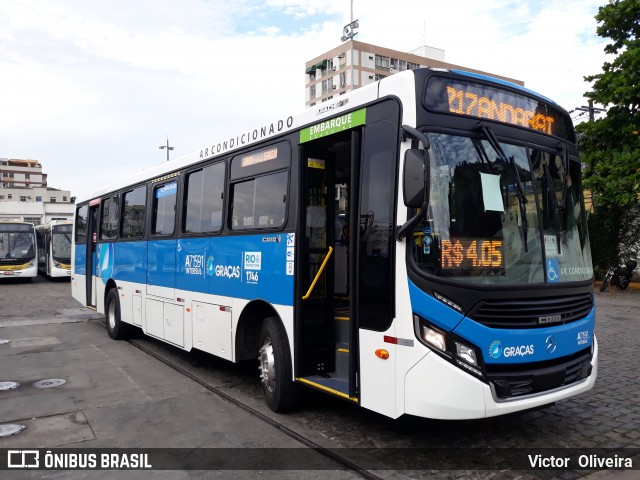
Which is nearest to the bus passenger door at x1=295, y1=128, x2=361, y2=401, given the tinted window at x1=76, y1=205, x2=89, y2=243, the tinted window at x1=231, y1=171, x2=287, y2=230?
the tinted window at x1=231, y1=171, x2=287, y2=230

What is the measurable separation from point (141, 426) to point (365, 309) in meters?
2.83

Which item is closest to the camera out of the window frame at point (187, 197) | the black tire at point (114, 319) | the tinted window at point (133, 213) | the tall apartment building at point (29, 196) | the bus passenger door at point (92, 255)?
the window frame at point (187, 197)

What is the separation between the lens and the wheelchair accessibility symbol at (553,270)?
4520 millimetres

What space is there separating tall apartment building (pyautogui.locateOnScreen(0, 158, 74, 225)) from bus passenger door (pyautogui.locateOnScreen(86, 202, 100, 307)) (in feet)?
135

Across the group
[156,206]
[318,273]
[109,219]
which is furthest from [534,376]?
[109,219]

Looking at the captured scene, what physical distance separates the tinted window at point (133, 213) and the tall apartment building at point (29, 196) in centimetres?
4380

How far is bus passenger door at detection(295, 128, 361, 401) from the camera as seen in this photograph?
5.45 meters

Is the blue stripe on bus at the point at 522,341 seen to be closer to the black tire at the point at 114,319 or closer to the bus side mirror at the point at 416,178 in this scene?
the bus side mirror at the point at 416,178

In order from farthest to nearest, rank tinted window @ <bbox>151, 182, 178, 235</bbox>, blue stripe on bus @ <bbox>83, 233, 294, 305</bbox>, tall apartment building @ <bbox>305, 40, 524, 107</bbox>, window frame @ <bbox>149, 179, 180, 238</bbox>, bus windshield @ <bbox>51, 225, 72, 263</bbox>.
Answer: tall apartment building @ <bbox>305, 40, 524, 107</bbox> → bus windshield @ <bbox>51, 225, 72, 263</bbox> → tinted window @ <bbox>151, 182, 178, 235</bbox> → window frame @ <bbox>149, 179, 180, 238</bbox> → blue stripe on bus @ <bbox>83, 233, 294, 305</bbox>

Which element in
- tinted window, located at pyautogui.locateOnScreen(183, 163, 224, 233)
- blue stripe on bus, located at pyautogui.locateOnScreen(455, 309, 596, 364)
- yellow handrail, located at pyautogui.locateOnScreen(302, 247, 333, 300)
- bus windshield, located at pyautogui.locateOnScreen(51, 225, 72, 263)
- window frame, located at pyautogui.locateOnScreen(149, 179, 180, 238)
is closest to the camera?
blue stripe on bus, located at pyautogui.locateOnScreen(455, 309, 596, 364)

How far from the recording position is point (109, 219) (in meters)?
11.4

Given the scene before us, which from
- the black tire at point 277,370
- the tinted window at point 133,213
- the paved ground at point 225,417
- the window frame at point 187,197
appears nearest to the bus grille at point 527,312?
the paved ground at point 225,417

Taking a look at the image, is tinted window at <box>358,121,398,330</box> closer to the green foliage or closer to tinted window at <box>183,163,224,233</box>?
tinted window at <box>183,163,224,233</box>

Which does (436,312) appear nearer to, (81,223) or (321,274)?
(321,274)
